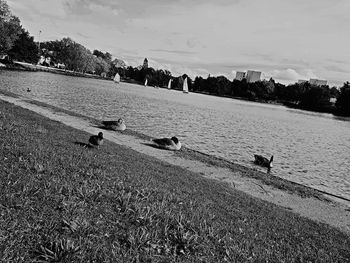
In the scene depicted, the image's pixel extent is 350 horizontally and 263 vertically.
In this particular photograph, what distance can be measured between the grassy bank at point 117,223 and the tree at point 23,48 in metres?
152

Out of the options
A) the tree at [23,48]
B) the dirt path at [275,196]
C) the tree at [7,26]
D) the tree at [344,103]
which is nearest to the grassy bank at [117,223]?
the dirt path at [275,196]

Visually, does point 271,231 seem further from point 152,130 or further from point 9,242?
point 152,130

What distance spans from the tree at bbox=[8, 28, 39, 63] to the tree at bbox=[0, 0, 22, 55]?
124ft

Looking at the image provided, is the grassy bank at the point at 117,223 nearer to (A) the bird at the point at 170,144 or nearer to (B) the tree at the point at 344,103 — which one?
(A) the bird at the point at 170,144

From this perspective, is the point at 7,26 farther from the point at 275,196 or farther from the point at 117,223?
the point at 117,223

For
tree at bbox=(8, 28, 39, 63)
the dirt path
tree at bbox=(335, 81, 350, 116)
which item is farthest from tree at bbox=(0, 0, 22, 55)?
tree at bbox=(335, 81, 350, 116)

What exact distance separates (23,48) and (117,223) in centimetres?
16459

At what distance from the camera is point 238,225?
9.34 meters

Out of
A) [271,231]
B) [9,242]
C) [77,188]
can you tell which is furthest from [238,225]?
[9,242]

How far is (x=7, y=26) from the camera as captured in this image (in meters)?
103

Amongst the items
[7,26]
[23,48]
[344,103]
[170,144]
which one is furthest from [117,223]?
[344,103]

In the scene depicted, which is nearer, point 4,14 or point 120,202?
point 120,202

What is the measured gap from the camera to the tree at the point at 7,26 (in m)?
101

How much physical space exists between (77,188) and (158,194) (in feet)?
8.63
